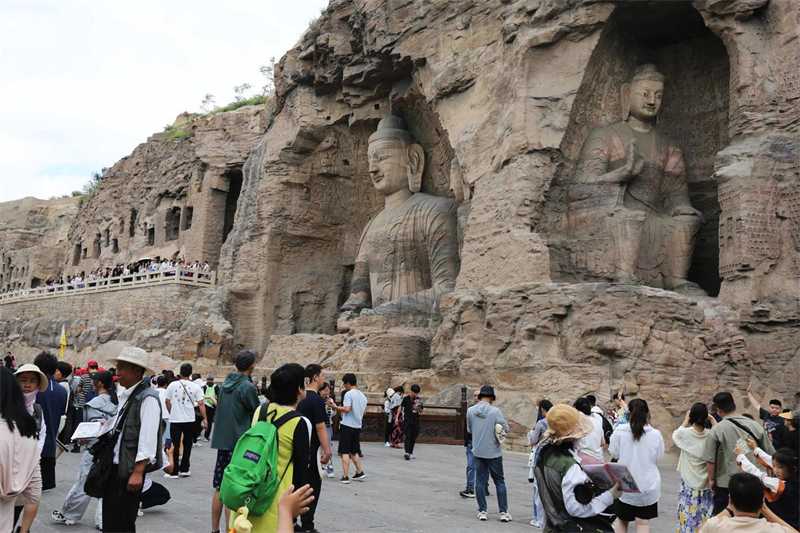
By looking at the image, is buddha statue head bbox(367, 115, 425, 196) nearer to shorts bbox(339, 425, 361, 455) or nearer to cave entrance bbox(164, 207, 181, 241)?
shorts bbox(339, 425, 361, 455)

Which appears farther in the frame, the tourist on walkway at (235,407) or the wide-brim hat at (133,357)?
the tourist on walkway at (235,407)

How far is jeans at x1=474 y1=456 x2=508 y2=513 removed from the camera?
715cm

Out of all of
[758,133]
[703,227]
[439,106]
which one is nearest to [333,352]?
[439,106]

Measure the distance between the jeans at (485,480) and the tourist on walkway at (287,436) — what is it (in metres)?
3.28

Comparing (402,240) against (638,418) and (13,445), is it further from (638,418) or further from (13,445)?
(13,445)

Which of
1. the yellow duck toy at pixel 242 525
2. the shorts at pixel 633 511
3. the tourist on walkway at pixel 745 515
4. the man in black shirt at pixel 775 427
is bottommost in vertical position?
the shorts at pixel 633 511

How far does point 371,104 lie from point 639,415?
54.2 feet

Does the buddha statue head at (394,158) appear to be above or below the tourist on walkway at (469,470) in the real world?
above

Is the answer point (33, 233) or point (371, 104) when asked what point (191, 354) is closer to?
point (371, 104)

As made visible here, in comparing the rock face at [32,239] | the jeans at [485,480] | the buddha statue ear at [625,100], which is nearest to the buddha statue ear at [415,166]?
the buddha statue ear at [625,100]

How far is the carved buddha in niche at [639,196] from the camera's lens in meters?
14.8

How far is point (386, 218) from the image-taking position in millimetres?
20297

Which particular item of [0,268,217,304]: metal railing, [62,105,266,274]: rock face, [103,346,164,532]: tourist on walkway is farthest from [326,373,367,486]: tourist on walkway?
[62,105,266,274]: rock face

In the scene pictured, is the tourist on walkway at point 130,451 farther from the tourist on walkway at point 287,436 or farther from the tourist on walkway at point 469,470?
the tourist on walkway at point 469,470
